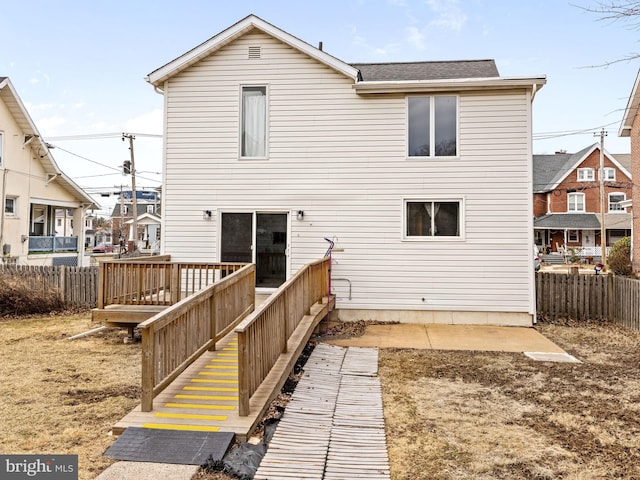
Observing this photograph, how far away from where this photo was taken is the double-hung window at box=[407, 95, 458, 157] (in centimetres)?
944

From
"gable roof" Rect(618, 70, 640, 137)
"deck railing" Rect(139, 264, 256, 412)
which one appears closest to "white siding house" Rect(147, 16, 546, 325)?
"deck railing" Rect(139, 264, 256, 412)

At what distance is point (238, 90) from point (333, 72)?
2.24 m

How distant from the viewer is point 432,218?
372 inches

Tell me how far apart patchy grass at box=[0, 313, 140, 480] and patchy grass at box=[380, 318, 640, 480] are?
272cm

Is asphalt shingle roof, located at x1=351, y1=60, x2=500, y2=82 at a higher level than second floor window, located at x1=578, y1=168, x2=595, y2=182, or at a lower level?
lower

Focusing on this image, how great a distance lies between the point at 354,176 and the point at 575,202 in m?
32.5

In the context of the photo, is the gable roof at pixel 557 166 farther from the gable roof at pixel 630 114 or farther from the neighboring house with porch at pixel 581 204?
the gable roof at pixel 630 114

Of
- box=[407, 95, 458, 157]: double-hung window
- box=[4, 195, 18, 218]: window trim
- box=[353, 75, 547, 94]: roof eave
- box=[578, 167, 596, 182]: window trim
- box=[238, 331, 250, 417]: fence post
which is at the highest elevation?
box=[578, 167, 596, 182]: window trim

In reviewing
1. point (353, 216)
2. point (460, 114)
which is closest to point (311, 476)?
point (353, 216)

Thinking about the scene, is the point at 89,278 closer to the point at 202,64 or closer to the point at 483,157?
the point at 202,64

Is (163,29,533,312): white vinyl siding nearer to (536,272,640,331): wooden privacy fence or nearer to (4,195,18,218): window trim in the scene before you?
(536,272,640,331): wooden privacy fence

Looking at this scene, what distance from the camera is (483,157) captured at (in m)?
9.29
